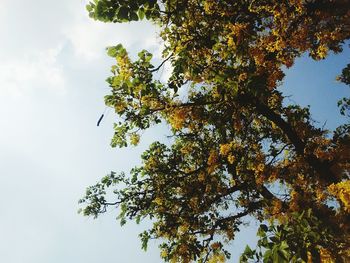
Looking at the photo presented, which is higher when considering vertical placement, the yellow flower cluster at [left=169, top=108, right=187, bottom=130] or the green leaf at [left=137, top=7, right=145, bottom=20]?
the yellow flower cluster at [left=169, top=108, right=187, bottom=130]

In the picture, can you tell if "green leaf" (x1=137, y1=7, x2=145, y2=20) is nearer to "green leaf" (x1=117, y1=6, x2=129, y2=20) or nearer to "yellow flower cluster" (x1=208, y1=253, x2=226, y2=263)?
"green leaf" (x1=117, y1=6, x2=129, y2=20)

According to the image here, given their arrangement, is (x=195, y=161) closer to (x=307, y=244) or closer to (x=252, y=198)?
(x=252, y=198)

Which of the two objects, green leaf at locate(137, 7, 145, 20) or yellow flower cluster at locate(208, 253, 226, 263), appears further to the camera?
yellow flower cluster at locate(208, 253, 226, 263)

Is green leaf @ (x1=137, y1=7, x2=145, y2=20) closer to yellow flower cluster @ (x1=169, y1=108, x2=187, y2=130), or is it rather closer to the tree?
the tree

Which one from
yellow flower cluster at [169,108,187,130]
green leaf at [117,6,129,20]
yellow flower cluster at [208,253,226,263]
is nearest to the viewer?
green leaf at [117,6,129,20]

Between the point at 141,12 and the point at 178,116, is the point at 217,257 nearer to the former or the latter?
the point at 178,116

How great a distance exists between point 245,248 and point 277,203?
778 centimetres

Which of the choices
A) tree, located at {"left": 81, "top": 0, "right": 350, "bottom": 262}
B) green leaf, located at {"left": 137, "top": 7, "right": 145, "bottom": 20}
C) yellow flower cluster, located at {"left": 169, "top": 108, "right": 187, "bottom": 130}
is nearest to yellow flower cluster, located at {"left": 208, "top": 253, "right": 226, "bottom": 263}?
tree, located at {"left": 81, "top": 0, "right": 350, "bottom": 262}

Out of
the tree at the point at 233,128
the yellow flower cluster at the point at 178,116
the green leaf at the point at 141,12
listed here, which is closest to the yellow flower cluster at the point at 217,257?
the tree at the point at 233,128

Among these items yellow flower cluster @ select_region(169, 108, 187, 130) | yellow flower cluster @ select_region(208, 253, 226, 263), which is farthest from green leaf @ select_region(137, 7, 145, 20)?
yellow flower cluster @ select_region(208, 253, 226, 263)

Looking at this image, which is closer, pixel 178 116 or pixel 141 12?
pixel 141 12

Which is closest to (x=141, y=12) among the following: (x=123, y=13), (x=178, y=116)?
(x=123, y=13)

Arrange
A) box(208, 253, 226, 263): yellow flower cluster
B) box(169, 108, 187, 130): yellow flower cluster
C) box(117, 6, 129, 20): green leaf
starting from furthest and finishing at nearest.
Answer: box(208, 253, 226, 263): yellow flower cluster, box(169, 108, 187, 130): yellow flower cluster, box(117, 6, 129, 20): green leaf

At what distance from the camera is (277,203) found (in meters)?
12.2
